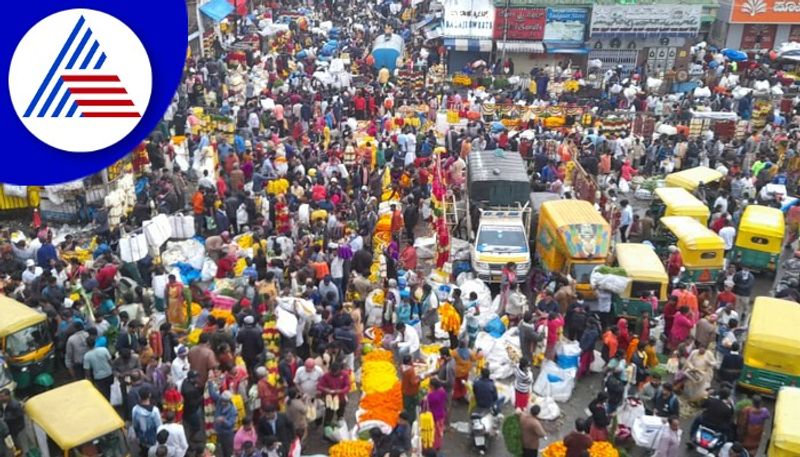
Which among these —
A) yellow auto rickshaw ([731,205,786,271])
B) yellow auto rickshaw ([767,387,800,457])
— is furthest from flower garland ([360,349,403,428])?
yellow auto rickshaw ([731,205,786,271])

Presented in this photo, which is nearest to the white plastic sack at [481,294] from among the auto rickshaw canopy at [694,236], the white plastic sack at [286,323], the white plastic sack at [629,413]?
the white plastic sack at [629,413]

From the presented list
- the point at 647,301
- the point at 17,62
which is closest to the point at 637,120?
the point at 647,301

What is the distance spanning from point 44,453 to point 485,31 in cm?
2717

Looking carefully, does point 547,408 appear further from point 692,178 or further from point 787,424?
point 692,178

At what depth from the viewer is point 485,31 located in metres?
32.7

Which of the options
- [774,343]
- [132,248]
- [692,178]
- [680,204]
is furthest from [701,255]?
[132,248]

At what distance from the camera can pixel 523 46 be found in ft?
106

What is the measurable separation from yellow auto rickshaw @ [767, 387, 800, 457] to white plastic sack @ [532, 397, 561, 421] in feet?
10.1

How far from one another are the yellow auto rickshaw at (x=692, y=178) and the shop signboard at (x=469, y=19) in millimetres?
15454

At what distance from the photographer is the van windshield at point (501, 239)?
15516mm

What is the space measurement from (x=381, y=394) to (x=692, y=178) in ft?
38.0

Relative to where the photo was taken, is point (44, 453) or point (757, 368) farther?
point (757, 368)

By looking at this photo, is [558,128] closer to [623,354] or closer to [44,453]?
[623,354]

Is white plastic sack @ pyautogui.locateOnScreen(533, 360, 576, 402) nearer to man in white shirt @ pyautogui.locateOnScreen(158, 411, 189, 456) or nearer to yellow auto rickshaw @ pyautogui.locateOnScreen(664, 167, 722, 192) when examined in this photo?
man in white shirt @ pyautogui.locateOnScreen(158, 411, 189, 456)
